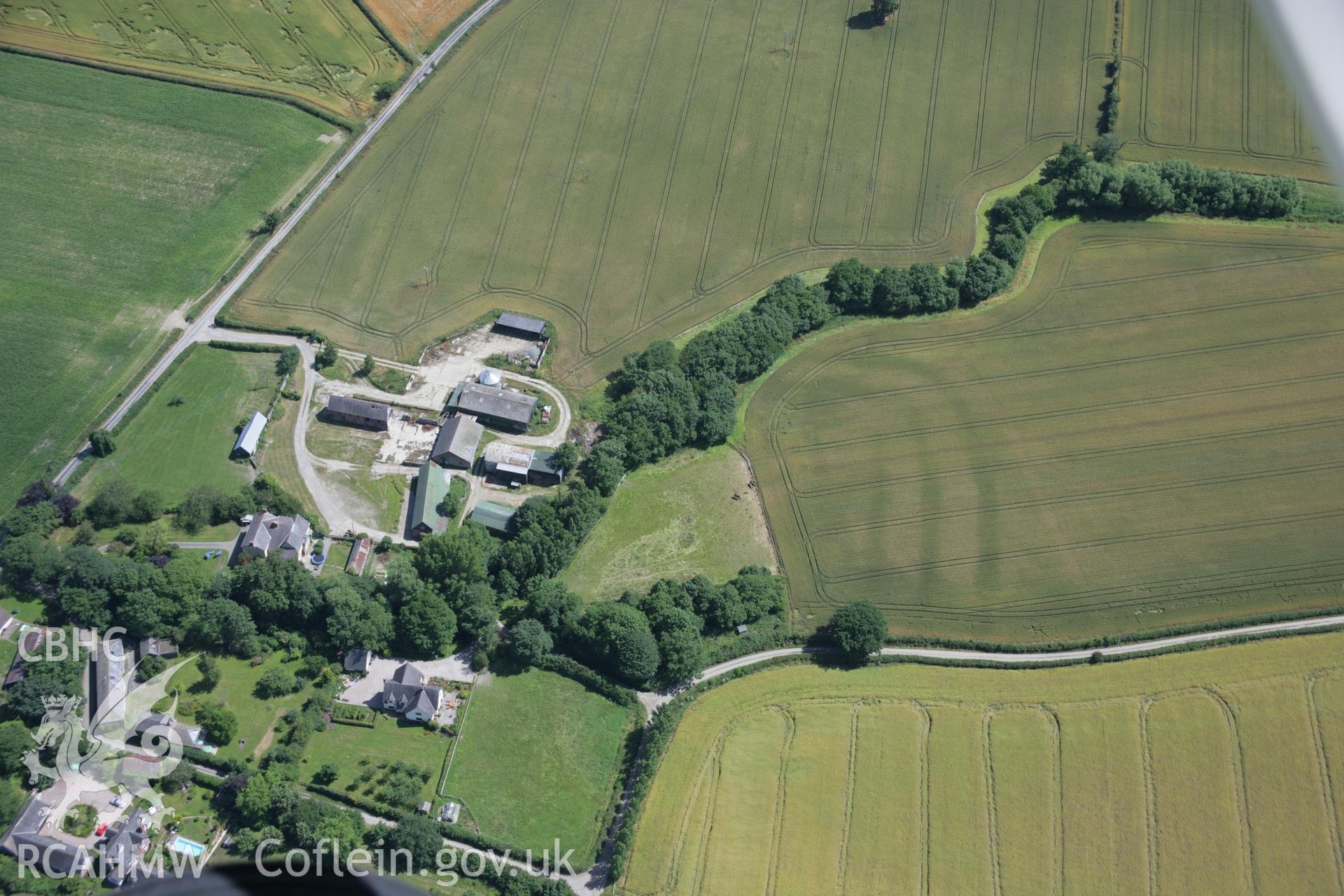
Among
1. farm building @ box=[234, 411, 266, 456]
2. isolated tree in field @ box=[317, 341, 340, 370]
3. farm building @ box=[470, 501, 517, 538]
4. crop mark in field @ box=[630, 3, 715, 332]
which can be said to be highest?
crop mark in field @ box=[630, 3, 715, 332]

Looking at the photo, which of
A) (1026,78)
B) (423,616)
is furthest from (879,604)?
(1026,78)

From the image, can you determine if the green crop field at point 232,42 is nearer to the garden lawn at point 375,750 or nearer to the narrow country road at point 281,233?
the narrow country road at point 281,233

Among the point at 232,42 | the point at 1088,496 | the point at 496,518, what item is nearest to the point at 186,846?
the point at 496,518

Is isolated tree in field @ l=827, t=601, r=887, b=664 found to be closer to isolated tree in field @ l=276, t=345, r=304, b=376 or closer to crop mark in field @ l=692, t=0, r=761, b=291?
crop mark in field @ l=692, t=0, r=761, b=291

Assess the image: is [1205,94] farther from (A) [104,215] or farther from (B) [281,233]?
(A) [104,215]

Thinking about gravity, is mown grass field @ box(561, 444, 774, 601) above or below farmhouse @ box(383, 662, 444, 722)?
above

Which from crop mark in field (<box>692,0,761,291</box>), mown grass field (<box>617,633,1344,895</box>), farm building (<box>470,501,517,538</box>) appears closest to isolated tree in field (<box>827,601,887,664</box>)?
mown grass field (<box>617,633,1344,895</box>)

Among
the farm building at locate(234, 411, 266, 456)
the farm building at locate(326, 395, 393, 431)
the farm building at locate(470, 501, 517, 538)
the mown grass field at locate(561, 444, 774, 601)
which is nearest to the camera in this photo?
the mown grass field at locate(561, 444, 774, 601)
